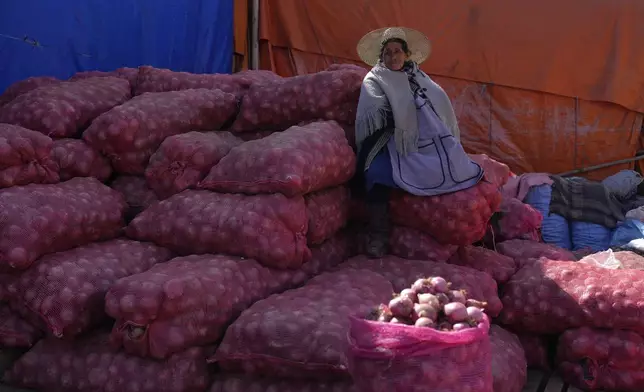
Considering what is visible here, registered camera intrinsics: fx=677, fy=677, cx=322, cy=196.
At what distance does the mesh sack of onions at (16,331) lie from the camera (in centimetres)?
281

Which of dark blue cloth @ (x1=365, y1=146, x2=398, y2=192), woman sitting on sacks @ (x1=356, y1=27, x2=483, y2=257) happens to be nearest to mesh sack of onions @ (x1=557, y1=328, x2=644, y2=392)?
woman sitting on sacks @ (x1=356, y1=27, x2=483, y2=257)

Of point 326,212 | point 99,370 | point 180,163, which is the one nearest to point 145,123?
point 180,163

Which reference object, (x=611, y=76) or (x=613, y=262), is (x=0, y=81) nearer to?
(x=613, y=262)

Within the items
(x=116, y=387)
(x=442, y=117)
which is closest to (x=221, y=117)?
(x=442, y=117)

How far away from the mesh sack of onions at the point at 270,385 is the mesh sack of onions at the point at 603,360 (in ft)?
4.19

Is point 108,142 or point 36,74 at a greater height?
point 36,74

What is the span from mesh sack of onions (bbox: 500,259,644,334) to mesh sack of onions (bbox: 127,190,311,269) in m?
1.10

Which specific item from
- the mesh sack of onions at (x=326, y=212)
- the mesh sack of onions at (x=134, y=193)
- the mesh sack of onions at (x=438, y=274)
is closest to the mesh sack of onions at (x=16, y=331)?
the mesh sack of onions at (x=134, y=193)

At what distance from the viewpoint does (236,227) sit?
302cm

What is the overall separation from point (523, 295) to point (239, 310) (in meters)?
1.46

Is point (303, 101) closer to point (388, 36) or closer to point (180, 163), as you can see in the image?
point (388, 36)

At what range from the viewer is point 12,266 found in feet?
9.01

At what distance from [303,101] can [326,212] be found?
28.2 inches

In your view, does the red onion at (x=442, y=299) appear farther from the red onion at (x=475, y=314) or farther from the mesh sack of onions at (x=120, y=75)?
the mesh sack of onions at (x=120, y=75)
